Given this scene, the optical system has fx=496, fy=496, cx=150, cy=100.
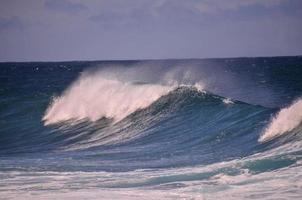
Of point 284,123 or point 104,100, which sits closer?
point 284,123

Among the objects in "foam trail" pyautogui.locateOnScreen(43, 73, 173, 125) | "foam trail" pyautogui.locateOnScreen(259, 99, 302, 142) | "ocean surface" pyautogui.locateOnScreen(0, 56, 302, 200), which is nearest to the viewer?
"ocean surface" pyautogui.locateOnScreen(0, 56, 302, 200)

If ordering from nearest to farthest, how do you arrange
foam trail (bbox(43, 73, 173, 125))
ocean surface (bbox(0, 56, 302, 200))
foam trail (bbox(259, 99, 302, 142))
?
1. ocean surface (bbox(0, 56, 302, 200))
2. foam trail (bbox(259, 99, 302, 142))
3. foam trail (bbox(43, 73, 173, 125))

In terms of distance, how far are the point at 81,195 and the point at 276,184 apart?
10.3ft

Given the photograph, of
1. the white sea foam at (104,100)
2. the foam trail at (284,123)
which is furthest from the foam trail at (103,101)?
the foam trail at (284,123)

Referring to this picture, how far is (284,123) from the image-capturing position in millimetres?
13445

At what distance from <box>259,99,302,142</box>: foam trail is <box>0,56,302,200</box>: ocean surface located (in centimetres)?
4

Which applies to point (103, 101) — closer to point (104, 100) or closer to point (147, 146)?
point (104, 100)

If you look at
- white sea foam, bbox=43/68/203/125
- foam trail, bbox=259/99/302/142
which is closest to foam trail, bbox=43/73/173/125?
white sea foam, bbox=43/68/203/125

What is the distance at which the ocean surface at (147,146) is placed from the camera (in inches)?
327

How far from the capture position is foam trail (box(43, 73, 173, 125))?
2106cm

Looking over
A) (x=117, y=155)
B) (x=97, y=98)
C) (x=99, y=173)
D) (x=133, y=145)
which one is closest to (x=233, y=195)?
(x=99, y=173)

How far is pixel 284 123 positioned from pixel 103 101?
10.8m

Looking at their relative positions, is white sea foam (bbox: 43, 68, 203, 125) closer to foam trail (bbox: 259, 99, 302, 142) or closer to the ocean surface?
the ocean surface

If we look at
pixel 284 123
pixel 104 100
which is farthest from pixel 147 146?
pixel 104 100
